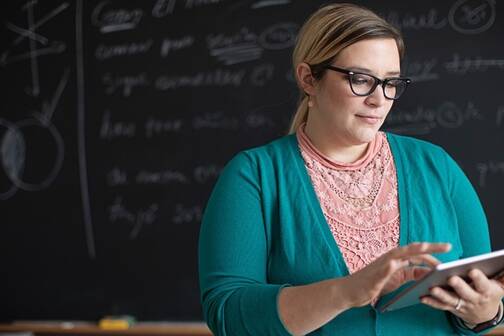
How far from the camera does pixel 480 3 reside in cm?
249

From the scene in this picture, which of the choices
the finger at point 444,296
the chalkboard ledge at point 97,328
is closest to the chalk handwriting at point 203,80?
the chalkboard ledge at point 97,328

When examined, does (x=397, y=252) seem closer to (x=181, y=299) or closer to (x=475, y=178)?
(x=475, y=178)

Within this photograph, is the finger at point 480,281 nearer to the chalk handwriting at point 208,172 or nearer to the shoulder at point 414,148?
the shoulder at point 414,148

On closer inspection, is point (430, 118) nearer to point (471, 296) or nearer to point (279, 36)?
point (279, 36)

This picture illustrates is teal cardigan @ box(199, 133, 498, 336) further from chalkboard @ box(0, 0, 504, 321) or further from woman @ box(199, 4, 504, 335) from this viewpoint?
chalkboard @ box(0, 0, 504, 321)

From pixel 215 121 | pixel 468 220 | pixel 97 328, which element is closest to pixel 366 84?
pixel 468 220

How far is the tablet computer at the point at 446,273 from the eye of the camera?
3.32ft

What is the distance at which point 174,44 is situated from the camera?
274 centimetres

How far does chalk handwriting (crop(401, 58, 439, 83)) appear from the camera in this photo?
2520mm

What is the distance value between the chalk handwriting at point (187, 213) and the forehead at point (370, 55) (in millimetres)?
1519

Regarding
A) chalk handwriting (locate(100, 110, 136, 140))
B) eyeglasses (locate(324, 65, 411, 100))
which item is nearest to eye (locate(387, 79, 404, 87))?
eyeglasses (locate(324, 65, 411, 100))

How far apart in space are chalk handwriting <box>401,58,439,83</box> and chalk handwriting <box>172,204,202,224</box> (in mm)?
950

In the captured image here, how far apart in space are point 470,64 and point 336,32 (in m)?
1.36

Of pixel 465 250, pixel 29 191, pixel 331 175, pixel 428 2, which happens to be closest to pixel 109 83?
pixel 29 191
